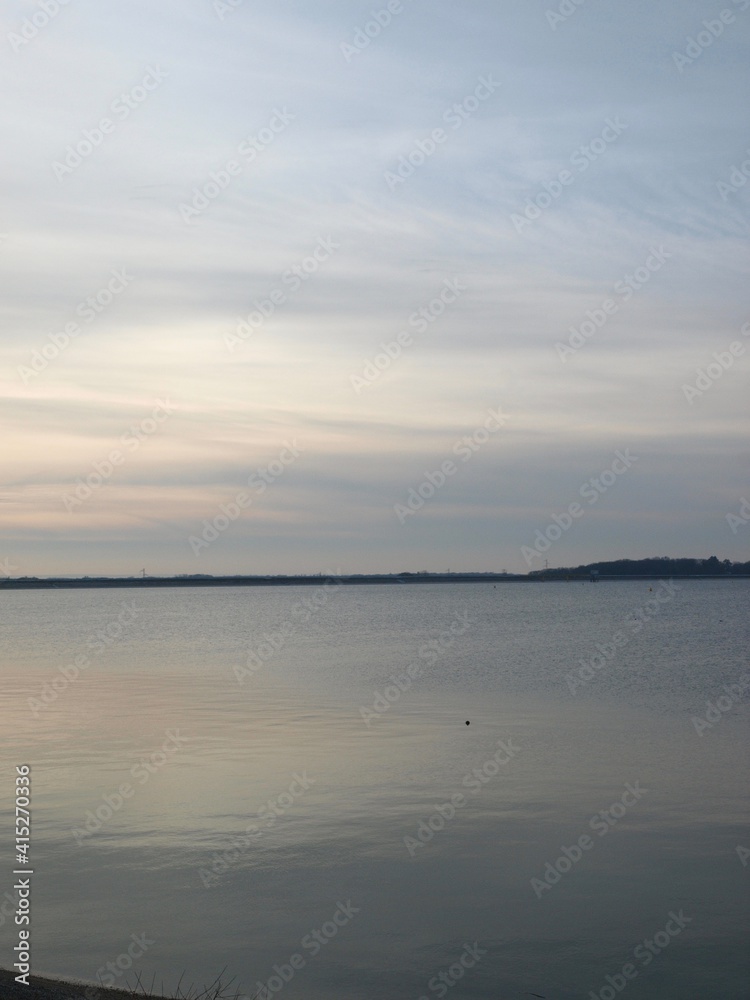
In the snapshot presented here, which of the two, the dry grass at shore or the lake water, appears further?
the lake water

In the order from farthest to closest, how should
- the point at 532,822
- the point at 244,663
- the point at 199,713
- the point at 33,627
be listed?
the point at 33,627 < the point at 244,663 < the point at 199,713 < the point at 532,822

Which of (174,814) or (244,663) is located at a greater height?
(244,663)

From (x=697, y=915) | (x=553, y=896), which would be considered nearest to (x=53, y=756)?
(x=553, y=896)

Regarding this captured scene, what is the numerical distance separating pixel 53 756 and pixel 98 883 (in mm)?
7988

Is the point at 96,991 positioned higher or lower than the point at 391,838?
lower

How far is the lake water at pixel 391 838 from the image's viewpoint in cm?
988

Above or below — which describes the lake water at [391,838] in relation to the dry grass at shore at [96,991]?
above

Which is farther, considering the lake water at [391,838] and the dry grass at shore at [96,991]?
the lake water at [391,838]

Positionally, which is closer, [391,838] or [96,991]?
[96,991]

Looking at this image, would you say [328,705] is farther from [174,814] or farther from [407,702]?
[174,814]

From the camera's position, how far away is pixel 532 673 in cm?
3600

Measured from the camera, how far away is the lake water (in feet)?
32.4

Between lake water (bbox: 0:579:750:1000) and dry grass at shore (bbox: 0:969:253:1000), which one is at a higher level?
lake water (bbox: 0:579:750:1000)

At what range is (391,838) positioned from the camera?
13.7 m
